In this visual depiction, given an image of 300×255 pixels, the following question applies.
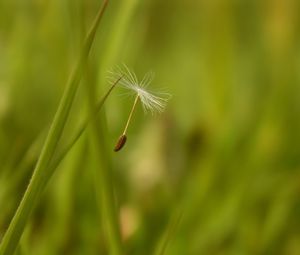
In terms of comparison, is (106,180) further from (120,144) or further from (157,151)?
(157,151)

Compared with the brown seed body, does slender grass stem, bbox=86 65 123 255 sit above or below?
below

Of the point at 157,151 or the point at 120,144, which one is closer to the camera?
the point at 120,144

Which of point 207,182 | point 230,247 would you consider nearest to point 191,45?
point 207,182

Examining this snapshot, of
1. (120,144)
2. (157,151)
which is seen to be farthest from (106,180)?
(157,151)

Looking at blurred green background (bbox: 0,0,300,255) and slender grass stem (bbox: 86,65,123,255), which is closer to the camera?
slender grass stem (bbox: 86,65,123,255)

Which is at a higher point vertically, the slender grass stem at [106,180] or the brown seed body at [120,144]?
the brown seed body at [120,144]
